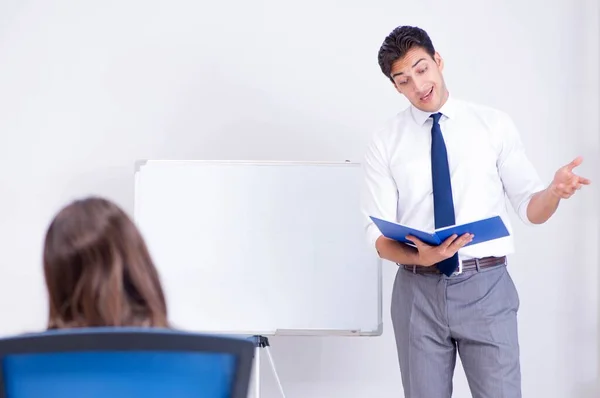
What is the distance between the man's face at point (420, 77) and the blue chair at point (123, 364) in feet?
4.63

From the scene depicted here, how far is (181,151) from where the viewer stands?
3.37m

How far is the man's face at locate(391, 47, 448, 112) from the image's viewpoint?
2406 millimetres

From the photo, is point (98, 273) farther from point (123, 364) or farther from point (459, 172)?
point (459, 172)

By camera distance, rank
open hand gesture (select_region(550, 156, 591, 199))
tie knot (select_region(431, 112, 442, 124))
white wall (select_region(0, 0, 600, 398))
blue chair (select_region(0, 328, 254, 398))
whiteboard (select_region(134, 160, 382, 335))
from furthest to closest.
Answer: white wall (select_region(0, 0, 600, 398))
whiteboard (select_region(134, 160, 382, 335))
tie knot (select_region(431, 112, 442, 124))
open hand gesture (select_region(550, 156, 591, 199))
blue chair (select_region(0, 328, 254, 398))

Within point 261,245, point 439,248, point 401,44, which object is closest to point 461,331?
point 439,248

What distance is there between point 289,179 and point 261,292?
0.48 meters

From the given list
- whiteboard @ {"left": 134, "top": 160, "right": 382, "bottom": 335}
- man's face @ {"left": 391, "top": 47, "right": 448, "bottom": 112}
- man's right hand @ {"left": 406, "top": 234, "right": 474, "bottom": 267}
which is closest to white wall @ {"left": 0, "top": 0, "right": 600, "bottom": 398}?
whiteboard @ {"left": 134, "top": 160, "right": 382, "bottom": 335}

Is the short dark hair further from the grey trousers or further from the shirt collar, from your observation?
the grey trousers

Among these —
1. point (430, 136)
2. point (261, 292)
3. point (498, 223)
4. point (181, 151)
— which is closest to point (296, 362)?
point (261, 292)

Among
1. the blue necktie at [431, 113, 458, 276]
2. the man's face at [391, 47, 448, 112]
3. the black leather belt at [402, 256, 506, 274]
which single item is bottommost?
the black leather belt at [402, 256, 506, 274]

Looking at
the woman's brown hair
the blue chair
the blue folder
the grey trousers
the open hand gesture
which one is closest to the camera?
the blue chair

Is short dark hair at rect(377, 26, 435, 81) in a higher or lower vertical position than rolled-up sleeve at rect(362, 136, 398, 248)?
higher

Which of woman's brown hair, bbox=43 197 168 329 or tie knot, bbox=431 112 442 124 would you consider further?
tie knot, bbox=431 112 442 124

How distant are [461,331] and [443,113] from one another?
2.32 ft
